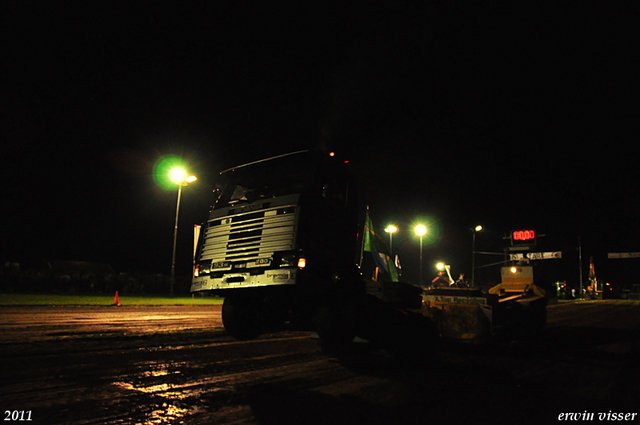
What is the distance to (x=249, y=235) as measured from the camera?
6742 millimetres

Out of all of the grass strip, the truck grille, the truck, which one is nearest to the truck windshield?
the truck

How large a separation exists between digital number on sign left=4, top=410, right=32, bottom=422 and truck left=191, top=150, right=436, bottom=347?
3067 mm

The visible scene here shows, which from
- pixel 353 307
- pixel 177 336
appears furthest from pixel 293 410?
pixel 177 336

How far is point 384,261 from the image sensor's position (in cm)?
1165

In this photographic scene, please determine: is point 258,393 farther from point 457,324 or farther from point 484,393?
point 457,324

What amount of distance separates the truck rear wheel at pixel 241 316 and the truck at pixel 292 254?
0.06 feet

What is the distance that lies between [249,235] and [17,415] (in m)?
3.64

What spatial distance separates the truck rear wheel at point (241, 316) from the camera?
7.28 metres

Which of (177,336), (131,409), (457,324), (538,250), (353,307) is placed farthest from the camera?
(538,250)

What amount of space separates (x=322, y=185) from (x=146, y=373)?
3.80 m

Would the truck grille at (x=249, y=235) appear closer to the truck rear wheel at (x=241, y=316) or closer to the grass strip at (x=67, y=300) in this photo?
the truck rear wheel at (x=241, y=316)

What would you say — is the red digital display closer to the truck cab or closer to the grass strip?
the grass strip

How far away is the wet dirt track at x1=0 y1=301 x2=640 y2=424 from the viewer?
4.28 meters

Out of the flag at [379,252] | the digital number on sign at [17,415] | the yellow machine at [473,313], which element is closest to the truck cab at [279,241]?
the flag at [379,252]
